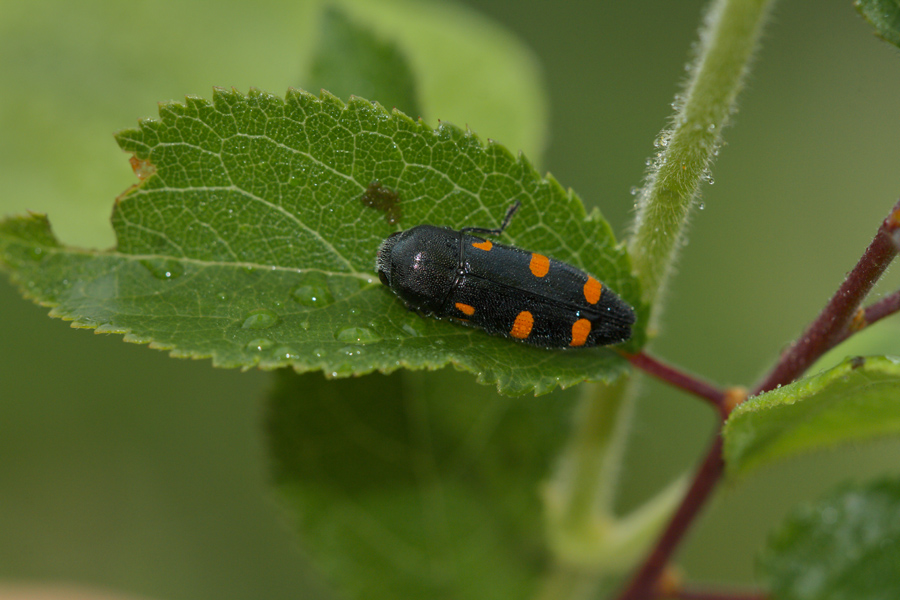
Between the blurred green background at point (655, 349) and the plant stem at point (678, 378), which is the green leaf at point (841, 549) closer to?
the plant stem at point (678, 378)

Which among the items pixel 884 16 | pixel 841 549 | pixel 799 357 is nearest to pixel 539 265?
pixel 799 357

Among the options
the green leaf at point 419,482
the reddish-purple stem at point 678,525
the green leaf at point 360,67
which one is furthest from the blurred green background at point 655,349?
the green leaf at point 360,67

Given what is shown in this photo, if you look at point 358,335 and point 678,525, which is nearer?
point 358,335

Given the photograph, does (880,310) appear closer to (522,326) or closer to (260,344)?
(522,326)

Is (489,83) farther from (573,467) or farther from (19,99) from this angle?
(19,99)

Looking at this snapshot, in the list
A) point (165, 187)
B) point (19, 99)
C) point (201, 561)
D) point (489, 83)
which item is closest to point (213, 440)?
point (201, 561)

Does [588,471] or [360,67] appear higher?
[360,67]


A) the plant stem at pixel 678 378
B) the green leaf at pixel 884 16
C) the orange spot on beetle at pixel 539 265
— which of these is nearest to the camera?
the green leaf at pixel 884 16
